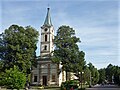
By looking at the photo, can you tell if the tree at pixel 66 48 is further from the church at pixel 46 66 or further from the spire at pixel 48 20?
the spire at pixel 48 20

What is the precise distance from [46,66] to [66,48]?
12.5 m

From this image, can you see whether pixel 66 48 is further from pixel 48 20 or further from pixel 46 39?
pixel 48 20

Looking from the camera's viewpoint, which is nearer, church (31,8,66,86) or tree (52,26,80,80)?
tree (52,26,80,80)

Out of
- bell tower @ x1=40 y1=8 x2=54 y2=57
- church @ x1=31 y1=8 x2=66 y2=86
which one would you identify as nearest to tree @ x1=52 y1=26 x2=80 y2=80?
church @ x1=31 y1=8 x2=66 y2=86

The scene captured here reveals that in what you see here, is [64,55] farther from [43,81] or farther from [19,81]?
[19,81]

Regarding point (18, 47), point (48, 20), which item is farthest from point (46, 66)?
point (18, 47)

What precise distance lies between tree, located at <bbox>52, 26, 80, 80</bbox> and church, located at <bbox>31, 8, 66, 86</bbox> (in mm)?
8806

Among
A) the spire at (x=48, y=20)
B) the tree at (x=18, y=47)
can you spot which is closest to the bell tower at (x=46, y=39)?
the spire at (x=48, y=20)

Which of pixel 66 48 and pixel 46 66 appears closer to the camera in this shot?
pixel 66 48

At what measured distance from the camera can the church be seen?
6481 centimetres

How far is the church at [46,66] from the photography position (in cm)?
6481

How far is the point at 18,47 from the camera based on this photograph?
49.7m

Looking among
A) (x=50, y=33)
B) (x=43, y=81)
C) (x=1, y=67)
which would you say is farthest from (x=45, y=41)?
(x=1, y=67)

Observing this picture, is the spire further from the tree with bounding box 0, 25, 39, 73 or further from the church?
the tree with bounding box 0, 25, 39, 73
